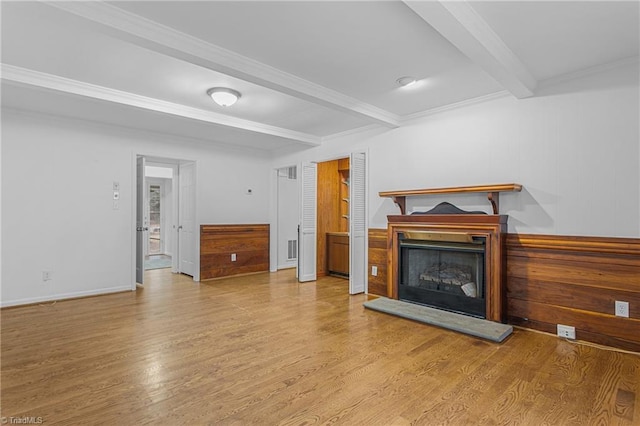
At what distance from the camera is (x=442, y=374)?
2438mm

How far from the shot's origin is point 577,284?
121 inches

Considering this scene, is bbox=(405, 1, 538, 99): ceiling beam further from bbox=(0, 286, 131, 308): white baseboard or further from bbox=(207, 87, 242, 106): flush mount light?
bbox=(0, 286, 131, 308): white baseboard

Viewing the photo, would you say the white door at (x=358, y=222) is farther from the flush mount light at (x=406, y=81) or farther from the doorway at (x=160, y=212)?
the doorway at (x=160, y=212)

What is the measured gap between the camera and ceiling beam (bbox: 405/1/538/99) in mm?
1995

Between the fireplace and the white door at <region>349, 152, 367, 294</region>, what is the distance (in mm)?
862

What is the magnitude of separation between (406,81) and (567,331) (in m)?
2.82

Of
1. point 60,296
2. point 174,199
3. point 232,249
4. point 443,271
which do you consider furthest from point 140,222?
point 443,271

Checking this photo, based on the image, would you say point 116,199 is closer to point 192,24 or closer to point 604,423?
point 192,24

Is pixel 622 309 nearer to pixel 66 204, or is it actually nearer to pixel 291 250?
pixel 291 250

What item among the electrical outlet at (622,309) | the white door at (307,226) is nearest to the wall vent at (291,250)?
the white door at (307,226)

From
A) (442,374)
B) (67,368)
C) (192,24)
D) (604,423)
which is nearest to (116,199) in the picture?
(67,368)

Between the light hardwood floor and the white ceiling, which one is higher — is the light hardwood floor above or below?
A: below

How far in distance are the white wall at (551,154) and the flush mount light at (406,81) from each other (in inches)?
37.6

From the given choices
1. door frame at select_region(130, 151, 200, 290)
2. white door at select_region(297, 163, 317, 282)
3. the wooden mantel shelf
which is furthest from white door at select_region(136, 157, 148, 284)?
the wooden mantel shelf
